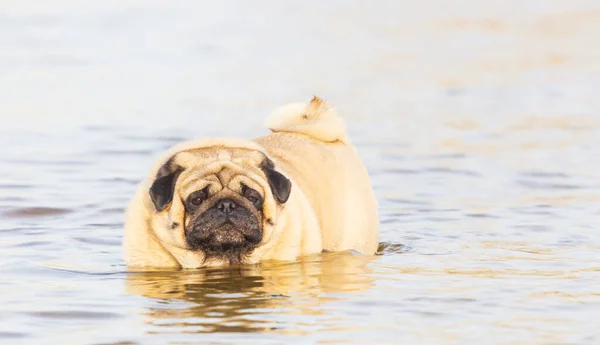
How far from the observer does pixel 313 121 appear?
986cm

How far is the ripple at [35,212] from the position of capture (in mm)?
10758

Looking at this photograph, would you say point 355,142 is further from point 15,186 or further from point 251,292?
point 251,292

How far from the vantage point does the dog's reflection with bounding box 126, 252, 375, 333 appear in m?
7.14

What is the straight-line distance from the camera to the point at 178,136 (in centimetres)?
1487

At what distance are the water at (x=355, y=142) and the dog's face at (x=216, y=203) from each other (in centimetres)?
21

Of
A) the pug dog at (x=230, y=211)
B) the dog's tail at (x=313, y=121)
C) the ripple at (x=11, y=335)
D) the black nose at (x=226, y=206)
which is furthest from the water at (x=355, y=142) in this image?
the dog's tail at (x=313, y=121)

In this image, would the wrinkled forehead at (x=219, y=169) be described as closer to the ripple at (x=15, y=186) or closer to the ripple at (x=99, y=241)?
the ripple at (x=99, y=241)

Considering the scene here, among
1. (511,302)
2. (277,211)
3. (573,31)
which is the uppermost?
(573,31)

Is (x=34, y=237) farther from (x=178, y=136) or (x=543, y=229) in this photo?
(x=178, y=136)

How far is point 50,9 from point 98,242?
619 inches

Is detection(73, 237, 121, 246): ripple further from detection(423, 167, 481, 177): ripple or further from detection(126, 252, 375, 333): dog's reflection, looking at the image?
detection(423, 167, 481, 177): ripple

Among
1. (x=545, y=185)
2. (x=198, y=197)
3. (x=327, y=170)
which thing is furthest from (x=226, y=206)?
(x=545, y=185)

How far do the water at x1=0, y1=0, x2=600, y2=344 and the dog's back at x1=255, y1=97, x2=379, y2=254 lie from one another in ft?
0.79

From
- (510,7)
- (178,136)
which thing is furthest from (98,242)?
(510,7)
